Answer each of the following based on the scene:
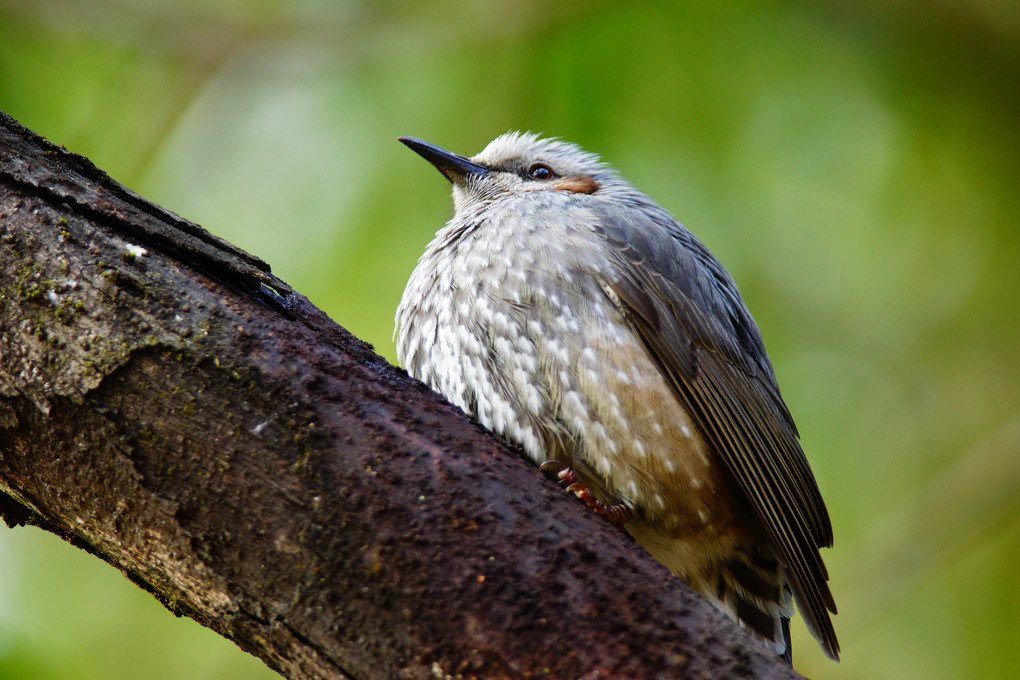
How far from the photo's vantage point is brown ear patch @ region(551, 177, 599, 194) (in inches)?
199

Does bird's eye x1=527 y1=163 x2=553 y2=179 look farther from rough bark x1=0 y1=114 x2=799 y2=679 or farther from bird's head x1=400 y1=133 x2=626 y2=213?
rough bark x1=0 y1=114 x2=799 y2=679

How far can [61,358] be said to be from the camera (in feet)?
6.56

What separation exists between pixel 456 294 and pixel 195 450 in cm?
176

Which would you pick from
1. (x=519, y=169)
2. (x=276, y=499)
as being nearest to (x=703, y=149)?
(x=519, y=169)

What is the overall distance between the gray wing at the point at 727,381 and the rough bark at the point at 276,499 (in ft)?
4.38

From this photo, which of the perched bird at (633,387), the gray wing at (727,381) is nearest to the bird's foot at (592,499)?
the perched bird at (633,387)

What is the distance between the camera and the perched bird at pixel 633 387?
324cm

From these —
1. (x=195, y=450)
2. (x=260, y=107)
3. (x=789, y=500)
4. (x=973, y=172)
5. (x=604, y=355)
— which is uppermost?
Result: (x=973, y=172)

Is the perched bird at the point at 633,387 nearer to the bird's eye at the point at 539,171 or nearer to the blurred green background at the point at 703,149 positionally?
the bird's eye at the point at 539,171

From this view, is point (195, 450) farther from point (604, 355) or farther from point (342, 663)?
point (604, 355)

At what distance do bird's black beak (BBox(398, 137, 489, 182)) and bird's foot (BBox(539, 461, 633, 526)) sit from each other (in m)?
2.25

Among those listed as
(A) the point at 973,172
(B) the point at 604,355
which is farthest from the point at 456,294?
(A) the point at 973,172

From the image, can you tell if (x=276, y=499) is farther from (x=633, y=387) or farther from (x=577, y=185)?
(x=577, y=185)

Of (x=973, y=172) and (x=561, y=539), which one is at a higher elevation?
(x=973, y=172)
